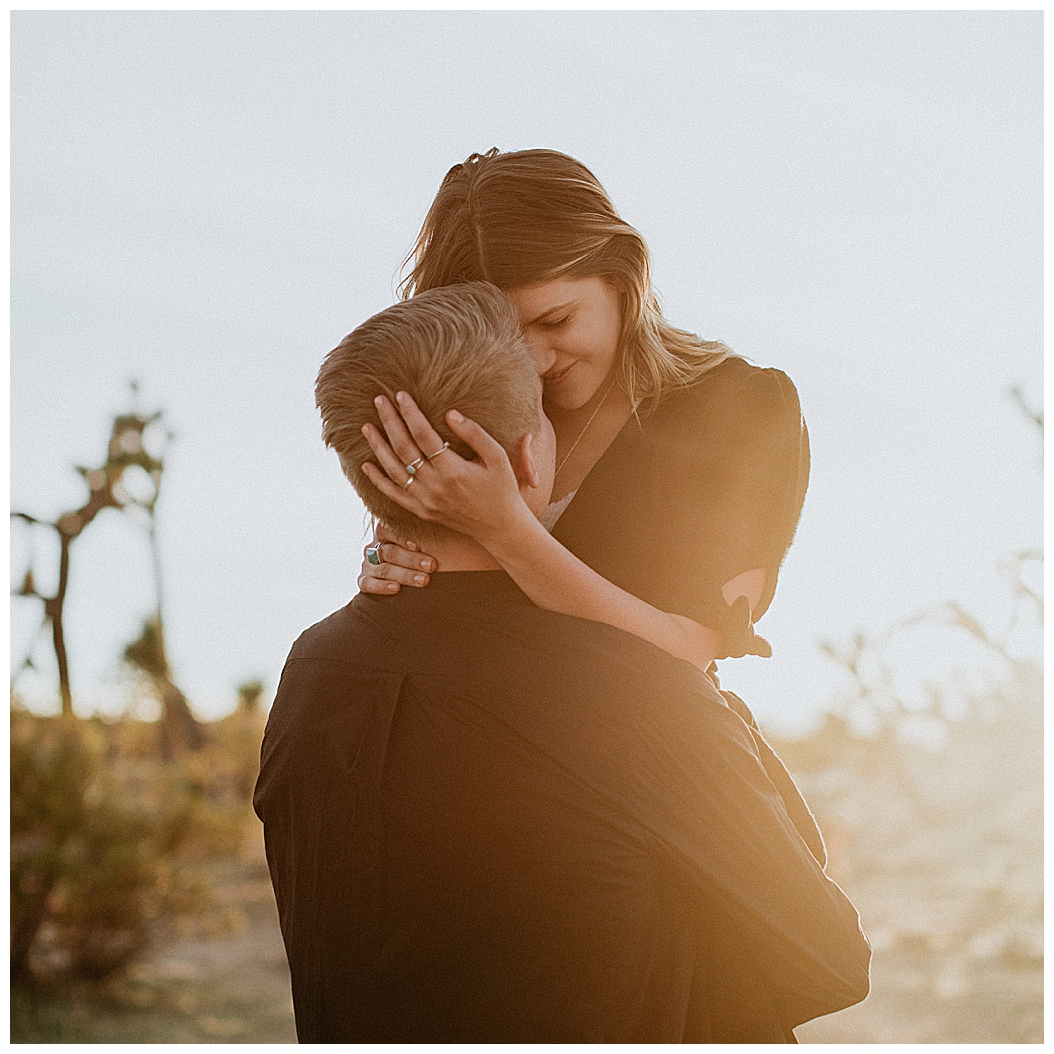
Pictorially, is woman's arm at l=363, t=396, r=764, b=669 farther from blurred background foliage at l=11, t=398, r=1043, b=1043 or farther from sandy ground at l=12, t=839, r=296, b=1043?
sandy ground at l=12, t=839, r=296, b=1043

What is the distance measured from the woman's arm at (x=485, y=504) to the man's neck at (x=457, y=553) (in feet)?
0.07

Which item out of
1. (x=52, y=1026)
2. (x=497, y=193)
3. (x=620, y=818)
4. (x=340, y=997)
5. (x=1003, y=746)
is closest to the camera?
(x=620, y=818)

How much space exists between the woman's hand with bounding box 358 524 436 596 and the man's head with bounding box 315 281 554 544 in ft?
0.06

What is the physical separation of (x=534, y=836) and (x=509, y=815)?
3 cm

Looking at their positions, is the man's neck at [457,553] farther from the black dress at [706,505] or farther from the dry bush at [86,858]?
the dry bush at [86,858]

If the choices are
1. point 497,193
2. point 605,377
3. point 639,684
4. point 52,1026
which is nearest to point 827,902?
point 639,684

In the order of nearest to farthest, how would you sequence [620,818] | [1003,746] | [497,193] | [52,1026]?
[620,818]
[497,193]
[52,1026]
[1003,746]

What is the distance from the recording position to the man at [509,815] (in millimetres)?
1046

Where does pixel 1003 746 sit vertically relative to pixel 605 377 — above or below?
below

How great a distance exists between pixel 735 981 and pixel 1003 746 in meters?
6.59

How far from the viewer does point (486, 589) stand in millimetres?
A: 1139

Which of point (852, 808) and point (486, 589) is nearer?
point (486, 589)

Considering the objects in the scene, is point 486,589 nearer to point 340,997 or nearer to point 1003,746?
point 340,997

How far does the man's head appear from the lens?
1.11m
